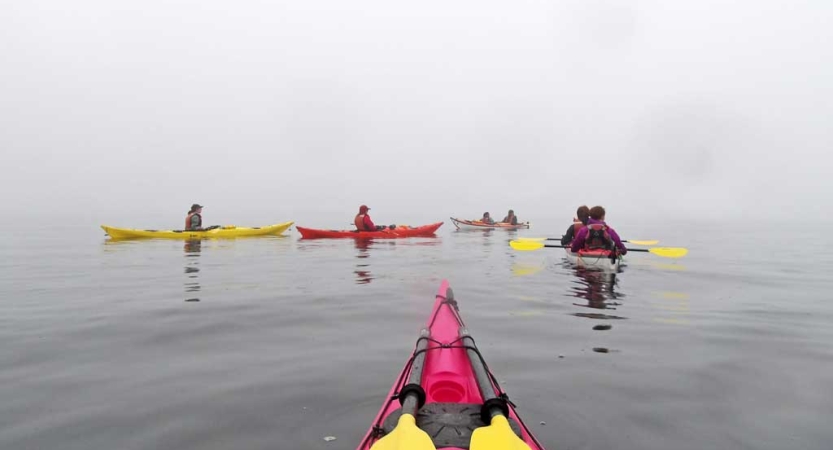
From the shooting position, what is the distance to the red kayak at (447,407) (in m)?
2.34

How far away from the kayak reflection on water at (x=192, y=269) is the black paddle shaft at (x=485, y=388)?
6.28m

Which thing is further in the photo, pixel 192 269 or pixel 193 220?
pixel 193 220

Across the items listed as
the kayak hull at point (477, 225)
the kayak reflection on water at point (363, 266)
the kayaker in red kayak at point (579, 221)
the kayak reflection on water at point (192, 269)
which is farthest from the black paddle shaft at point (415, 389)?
the kayak hull at point (477, 225)

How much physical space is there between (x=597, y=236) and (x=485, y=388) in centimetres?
964

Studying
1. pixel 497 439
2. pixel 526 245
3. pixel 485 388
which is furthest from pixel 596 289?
pixel 497 439

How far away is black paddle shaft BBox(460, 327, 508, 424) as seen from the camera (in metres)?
2.64

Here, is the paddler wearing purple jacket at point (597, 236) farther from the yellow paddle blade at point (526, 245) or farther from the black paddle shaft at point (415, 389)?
the black paddle shaft at point (415, 389)

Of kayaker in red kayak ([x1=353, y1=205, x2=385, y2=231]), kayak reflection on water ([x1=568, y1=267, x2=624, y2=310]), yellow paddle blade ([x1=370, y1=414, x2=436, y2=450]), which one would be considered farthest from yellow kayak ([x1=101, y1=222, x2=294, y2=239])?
yellow paddle blade ([x1=370, y1=414, x2=436, y2=450])

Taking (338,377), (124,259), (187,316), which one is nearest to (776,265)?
(338,377)

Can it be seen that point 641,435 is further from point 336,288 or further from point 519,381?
point 336,288

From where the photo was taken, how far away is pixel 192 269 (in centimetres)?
1195

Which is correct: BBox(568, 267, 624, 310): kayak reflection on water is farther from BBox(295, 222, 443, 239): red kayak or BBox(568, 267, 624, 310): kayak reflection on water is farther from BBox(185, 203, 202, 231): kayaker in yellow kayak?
BBox(185, 203, 202, 231): kayaker in yellow kayak

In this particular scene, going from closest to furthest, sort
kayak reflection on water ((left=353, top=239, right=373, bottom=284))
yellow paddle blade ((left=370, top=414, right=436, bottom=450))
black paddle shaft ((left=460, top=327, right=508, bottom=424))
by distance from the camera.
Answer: yellow paddle blade ((left=370, top=414, right=436, bottom=450)) < black paddle shaft ((left=460, top=327, right=508, bottom=424)) < kayak reflection on water ((left=353, top=239, right=373, bottom=284))

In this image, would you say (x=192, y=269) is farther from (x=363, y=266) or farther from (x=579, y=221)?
(x=579, y=221)
